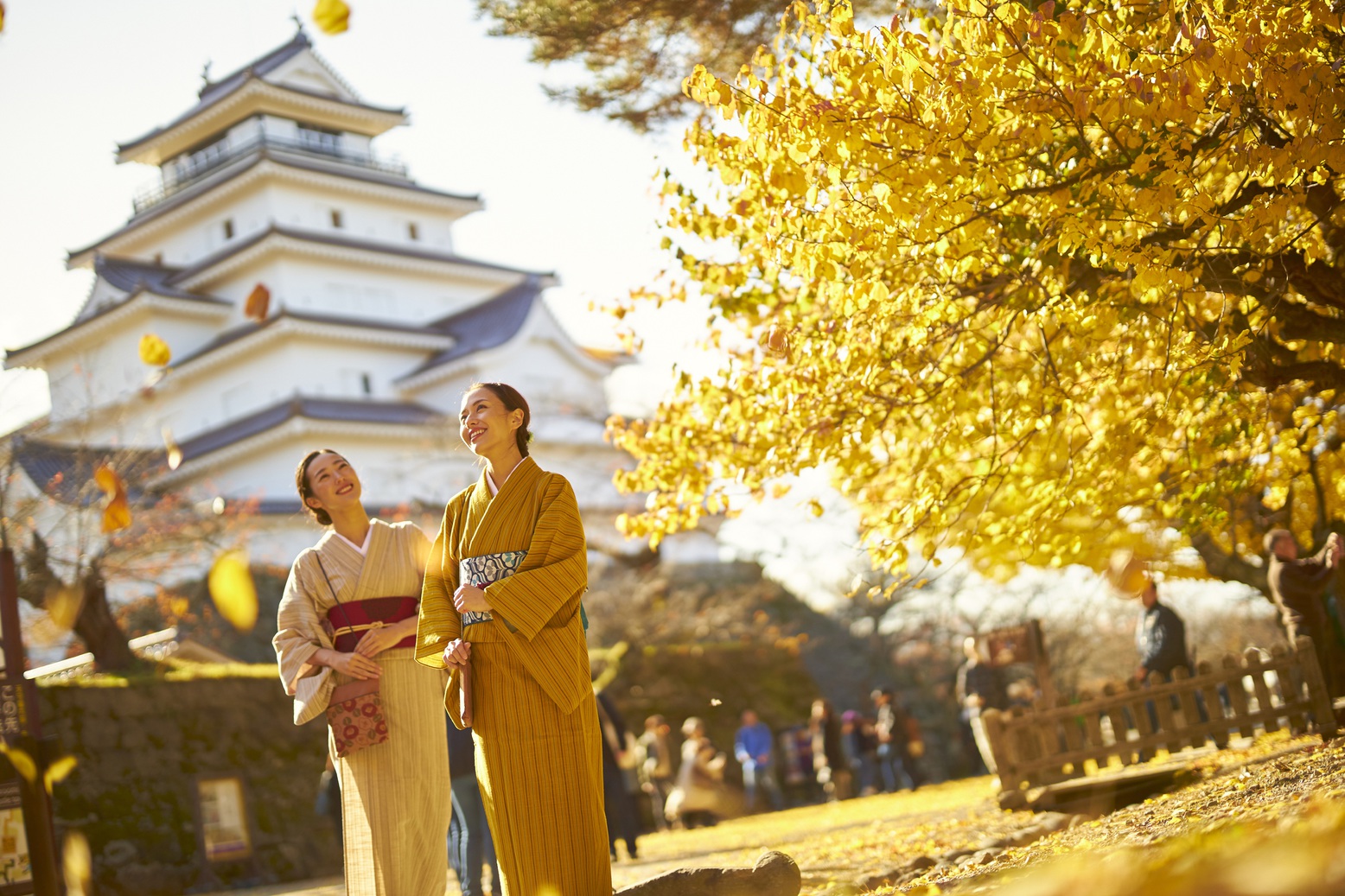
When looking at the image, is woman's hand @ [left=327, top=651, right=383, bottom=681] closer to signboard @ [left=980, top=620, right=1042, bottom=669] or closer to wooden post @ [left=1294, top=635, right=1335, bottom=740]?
wooden post @ [left=1294, top=635, right=1335, bottom=740]

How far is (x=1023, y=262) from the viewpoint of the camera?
5961 mm

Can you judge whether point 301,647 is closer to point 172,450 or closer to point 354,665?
point 354,665

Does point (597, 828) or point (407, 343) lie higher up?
point (407, 343)

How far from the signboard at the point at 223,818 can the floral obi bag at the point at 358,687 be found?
29.6ft

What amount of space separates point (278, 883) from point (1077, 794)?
8403 mm

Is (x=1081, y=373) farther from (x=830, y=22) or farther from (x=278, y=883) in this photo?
(x=278, y=883)

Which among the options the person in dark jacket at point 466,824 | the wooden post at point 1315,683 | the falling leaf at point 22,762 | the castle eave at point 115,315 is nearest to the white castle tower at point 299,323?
the castle eave at point 115,315

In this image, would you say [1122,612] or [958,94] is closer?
[958,94]

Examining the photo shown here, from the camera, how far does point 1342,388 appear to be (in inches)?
243

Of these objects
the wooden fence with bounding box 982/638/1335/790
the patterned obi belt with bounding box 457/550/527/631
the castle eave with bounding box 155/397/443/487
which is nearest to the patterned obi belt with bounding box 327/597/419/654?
the patterned obi belt with bounding box 457/550/527/631

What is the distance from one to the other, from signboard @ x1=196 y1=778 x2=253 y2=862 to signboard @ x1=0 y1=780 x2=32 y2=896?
268 inches

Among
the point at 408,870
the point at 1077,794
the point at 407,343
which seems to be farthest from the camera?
the point at 407,343

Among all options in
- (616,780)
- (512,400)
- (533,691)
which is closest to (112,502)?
(616,780)

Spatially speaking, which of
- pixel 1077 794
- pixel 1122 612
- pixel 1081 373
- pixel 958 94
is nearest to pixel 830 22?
pixel 958 94
